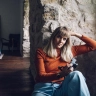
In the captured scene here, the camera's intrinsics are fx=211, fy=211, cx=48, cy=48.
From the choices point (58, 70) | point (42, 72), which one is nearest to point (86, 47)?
point (58, 70)

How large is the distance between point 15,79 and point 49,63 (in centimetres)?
174

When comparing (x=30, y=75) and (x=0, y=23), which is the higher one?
(x=0, y=23)

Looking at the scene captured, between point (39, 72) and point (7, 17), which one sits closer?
point (39, 72)

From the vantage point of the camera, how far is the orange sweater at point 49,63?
1.74m

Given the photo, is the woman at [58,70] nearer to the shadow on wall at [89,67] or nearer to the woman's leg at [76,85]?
the woman's leg at [76,85]

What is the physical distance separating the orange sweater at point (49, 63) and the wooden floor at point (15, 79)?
3.47 feet

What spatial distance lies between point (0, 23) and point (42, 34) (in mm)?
4906

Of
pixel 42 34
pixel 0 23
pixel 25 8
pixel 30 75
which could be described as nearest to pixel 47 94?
pixel 42 34

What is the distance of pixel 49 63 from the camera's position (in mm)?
1886

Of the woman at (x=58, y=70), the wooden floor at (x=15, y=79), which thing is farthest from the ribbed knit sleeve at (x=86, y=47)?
the wooden floor at (x=15, y=79)

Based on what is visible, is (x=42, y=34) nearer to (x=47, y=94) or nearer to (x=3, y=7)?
(x=47, y=94)

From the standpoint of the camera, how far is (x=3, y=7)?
690 centimetres

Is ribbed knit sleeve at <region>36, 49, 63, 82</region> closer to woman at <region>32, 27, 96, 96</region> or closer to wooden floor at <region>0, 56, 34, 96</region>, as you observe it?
woman at <region>32, 27, 96, 96</region>

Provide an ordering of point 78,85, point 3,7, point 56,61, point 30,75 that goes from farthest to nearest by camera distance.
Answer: point 3,7 < point 30,75 < point 56,61 < point 78,85
